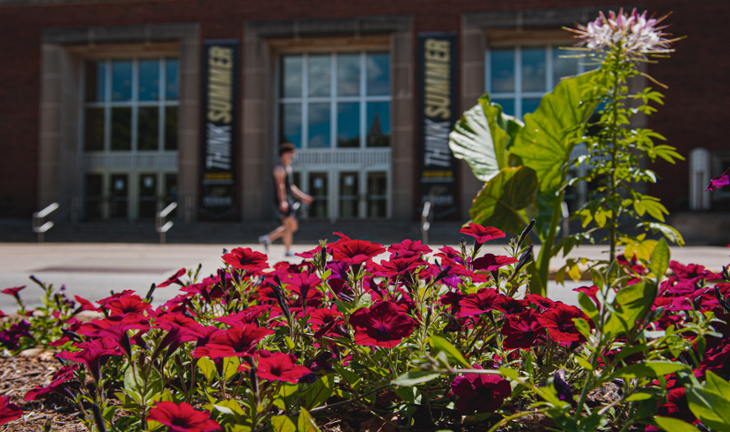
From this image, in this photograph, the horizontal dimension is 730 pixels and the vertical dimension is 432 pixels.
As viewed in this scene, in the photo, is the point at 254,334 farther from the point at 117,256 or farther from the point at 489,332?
the point at 117,256

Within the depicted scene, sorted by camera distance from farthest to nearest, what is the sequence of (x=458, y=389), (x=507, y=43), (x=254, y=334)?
(x=507, y=43) → (x=458, y=389) → (x=254, y=334)

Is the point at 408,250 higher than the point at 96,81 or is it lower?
lower

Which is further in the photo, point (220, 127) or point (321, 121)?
point (321, 121)

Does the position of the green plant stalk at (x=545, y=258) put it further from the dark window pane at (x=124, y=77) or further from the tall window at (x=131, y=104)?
the dark window pane at (x=124, y=77)

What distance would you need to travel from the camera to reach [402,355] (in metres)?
1.26

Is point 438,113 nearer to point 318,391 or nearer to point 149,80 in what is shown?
point 149,80

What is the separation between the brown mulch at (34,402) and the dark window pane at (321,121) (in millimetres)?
16520

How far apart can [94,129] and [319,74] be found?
371 inches

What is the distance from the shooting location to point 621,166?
204 cm

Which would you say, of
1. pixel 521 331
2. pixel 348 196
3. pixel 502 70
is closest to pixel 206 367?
pixel 521 331

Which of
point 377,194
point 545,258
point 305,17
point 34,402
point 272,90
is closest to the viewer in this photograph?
point 34,402

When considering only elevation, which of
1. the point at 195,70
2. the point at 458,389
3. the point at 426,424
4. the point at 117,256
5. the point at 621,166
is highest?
the point at 195,70

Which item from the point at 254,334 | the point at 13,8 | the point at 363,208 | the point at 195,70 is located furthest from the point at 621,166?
the point at 13,8

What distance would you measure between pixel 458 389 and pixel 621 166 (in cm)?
143
